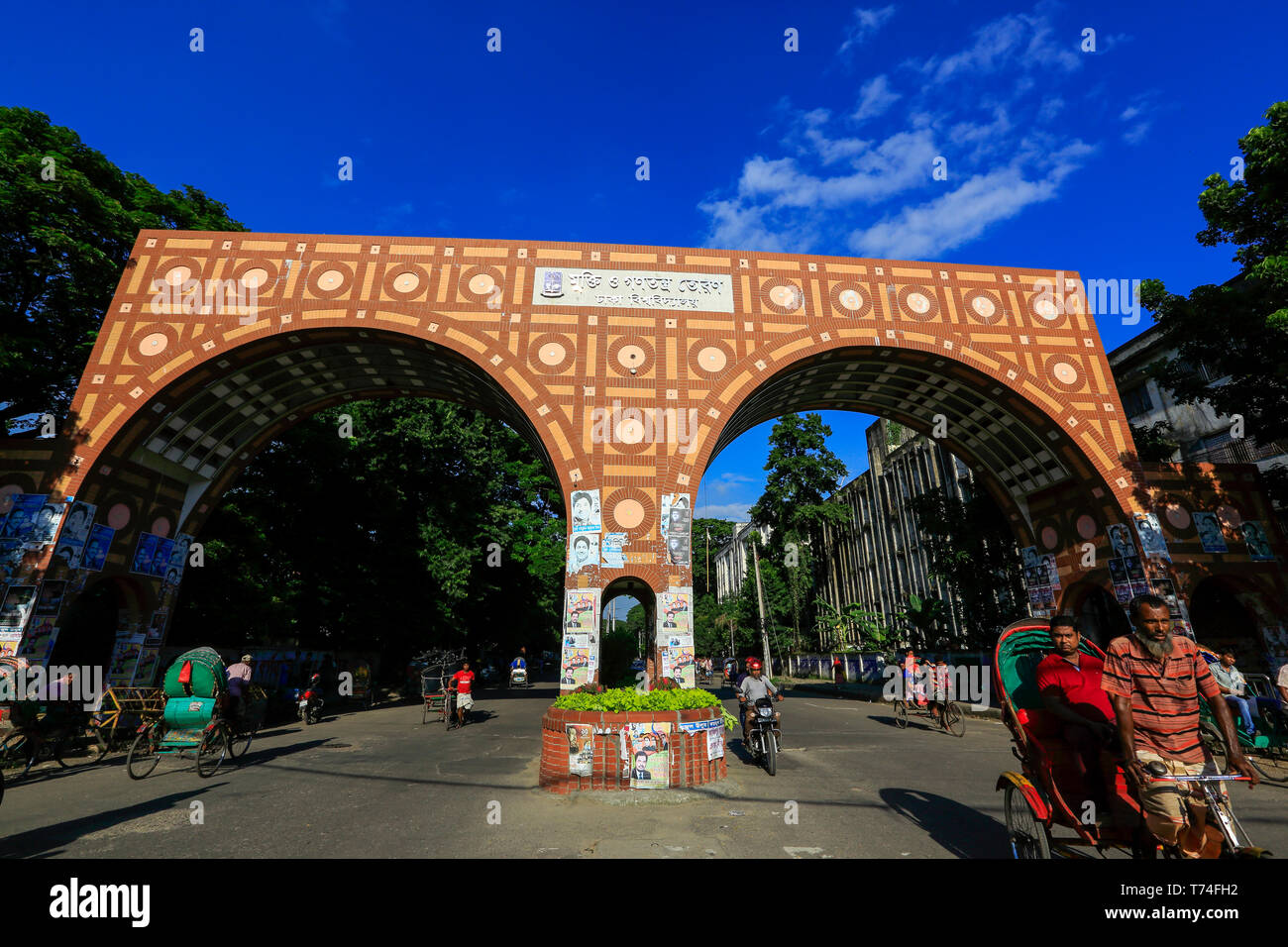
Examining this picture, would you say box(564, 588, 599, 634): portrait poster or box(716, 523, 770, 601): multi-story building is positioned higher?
box(716, 523, 770, 601): multi-story building

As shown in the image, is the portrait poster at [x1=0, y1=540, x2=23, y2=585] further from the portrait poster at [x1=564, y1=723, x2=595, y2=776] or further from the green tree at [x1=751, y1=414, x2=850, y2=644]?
the green tree at [x1=751, y1=414, x2=850, y2=644]

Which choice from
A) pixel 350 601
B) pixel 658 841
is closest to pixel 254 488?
pixel 350 601

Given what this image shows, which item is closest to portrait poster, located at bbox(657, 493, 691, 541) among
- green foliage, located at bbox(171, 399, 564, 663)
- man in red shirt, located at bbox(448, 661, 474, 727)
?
man in red shirt, located at bbox(448, 661, 474, 727)

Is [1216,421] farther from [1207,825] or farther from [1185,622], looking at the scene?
[1207,825]

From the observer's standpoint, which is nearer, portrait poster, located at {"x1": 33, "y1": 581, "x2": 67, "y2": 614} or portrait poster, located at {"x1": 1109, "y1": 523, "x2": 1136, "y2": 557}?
portrait poster, located at {"x1": 33, "y1": 581, "x2": 67, "y2": 614}

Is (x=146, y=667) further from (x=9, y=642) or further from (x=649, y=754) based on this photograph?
(x=649, y=754)

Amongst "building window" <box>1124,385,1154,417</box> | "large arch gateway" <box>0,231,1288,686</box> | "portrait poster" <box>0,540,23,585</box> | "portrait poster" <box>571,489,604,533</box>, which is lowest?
"portrait poster" <box>0,540,23,585</box>

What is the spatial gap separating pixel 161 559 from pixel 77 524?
7.94 feet

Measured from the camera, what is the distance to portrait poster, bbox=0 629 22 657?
40.6 feet

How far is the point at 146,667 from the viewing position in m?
15.0

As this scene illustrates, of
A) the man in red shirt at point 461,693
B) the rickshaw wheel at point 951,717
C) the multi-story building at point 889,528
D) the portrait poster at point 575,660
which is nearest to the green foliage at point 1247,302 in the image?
the rickshaw wheel at point 951,717

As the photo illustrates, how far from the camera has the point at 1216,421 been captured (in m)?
23.1

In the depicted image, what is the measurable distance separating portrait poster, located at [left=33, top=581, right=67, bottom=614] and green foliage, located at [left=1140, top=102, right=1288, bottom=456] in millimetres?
26841
